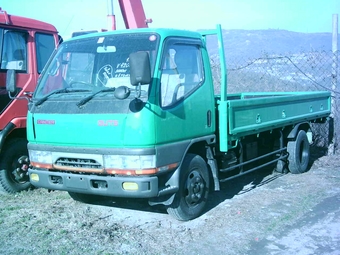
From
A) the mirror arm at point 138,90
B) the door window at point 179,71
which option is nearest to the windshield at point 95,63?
the mirror arm at point 138,90

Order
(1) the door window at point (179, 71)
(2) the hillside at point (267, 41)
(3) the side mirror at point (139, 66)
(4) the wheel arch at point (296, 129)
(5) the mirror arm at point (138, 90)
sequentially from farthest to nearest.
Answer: (2) the hillside at point (267, 41), (4) the wheel arch at point (296, 129), (1) the door window at point (179, 71), (5) the mirror arm at point (138, 90), (3) the side mirror at point (139, 66)

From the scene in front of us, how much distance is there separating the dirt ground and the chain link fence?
3.36 metres

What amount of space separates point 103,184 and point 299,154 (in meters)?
4.79

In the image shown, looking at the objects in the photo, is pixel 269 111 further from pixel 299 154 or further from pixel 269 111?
pixel 299 154

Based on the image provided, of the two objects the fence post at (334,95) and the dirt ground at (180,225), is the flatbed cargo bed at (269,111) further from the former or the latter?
the dirt ground at (180,225)

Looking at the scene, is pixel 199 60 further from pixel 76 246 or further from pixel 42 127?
pixel 76 246

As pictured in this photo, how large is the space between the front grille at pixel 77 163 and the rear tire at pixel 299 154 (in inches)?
179

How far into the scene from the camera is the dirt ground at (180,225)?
4570 millimetres

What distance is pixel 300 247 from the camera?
457 centimetres

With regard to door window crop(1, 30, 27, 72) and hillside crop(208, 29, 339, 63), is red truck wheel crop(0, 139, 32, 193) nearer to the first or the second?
door window crop(1, 30, 27, 72)

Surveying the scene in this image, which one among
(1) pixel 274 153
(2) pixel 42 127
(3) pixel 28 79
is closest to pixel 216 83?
(1) pixel 274 153

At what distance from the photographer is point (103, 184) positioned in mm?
4746

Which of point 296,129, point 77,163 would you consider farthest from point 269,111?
point 77,163

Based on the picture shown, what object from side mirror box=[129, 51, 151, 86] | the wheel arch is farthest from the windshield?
the wheel arch
